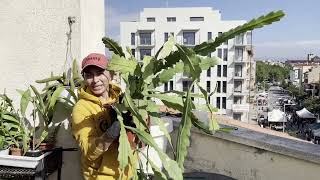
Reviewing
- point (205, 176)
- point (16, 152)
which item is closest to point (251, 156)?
point (205, 176)

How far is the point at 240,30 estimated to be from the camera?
151 centimetres

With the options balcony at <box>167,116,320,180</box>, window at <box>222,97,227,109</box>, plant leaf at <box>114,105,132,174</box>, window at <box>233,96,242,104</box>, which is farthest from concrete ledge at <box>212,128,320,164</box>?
window at <box>233,96,242,104</box>

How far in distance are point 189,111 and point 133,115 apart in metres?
0.24

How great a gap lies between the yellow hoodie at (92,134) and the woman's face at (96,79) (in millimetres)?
34

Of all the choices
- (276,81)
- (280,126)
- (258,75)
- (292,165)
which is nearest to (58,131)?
(292,165)

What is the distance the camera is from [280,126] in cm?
3578

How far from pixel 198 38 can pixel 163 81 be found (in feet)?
120

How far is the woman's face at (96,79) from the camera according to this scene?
188 centimetres

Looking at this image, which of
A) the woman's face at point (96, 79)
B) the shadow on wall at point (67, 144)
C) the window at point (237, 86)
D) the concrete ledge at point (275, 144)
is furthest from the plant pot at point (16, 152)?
the window at point (237, 86)

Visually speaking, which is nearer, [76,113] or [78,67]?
[76,113]

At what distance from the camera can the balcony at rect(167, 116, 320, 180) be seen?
228 cm

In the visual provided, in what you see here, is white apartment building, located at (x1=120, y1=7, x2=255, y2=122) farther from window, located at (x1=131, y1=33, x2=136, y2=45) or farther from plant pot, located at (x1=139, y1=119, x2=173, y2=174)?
plant pot, located at (x1=139, y1=119, x2=173, y2=174)

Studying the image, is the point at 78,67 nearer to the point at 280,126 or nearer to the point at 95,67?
the point at 95,67

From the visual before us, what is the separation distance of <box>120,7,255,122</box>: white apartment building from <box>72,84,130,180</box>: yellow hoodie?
34.4m
